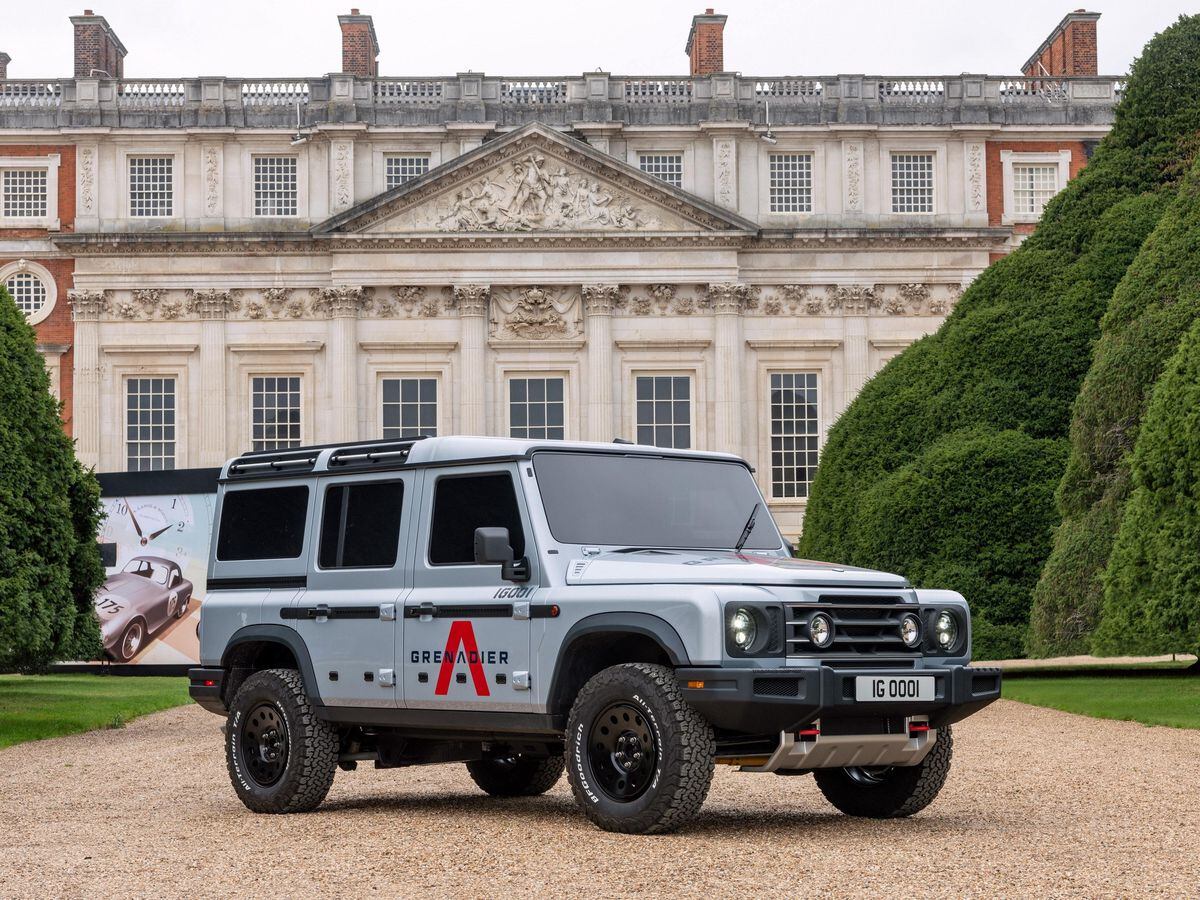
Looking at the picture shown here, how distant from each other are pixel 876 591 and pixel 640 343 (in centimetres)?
3797

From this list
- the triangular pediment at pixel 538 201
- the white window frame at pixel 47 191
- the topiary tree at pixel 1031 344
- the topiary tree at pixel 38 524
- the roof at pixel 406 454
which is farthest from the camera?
the white window frame at pixel 47 191

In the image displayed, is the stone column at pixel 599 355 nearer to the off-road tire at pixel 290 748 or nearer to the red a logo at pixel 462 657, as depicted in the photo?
the off-road tire at pixel 290 748

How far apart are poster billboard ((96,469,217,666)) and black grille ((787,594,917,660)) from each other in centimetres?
2124

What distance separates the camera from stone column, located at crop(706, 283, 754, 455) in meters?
46.2

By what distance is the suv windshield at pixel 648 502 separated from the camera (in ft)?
32.4

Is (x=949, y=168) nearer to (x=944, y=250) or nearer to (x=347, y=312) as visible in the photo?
(x=944, y=250)

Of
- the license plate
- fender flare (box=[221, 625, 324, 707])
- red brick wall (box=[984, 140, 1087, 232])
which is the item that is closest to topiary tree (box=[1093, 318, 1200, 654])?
the license plate

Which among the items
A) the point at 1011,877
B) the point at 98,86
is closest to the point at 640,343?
the point at 98,86

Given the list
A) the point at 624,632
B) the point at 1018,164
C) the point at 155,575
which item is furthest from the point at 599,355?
the point at 624,632

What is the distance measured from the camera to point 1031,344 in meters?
25.0

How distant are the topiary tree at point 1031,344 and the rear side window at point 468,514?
14.3 metres

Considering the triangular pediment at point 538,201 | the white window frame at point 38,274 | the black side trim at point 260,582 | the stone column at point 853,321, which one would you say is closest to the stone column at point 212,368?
the triangular pediment at point 538,201

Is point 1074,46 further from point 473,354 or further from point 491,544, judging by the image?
point 491,544

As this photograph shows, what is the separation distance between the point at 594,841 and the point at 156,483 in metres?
22.0
